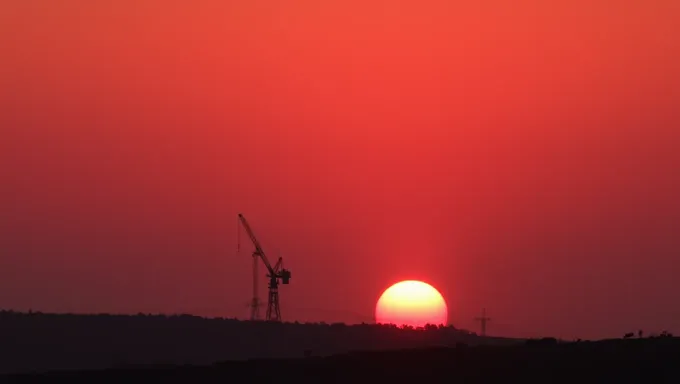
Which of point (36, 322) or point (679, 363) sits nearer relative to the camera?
point (679, 363)

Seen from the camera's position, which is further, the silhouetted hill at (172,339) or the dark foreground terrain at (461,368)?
the silhouetted hill at (172,339)

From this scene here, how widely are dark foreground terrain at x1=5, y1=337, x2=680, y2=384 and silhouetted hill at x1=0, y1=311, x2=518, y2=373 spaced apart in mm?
57516

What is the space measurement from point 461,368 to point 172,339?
74753mm

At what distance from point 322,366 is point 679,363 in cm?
1616

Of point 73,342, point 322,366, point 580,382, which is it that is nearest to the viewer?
point 580,382

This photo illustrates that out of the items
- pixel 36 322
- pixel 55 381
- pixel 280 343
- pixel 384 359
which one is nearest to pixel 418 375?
pixel 384 359

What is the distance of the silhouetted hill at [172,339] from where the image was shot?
422 ft

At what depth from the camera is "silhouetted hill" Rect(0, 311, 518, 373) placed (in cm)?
12875

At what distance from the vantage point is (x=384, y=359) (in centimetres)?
6819

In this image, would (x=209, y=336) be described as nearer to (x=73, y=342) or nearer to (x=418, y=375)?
(x=73, y=342)

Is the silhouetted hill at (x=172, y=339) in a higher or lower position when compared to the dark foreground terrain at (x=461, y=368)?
higher

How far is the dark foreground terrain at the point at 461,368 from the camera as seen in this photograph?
63719mm

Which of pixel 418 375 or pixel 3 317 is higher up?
pixel 3 317

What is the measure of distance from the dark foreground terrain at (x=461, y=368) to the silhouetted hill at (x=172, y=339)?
57.5 metres
